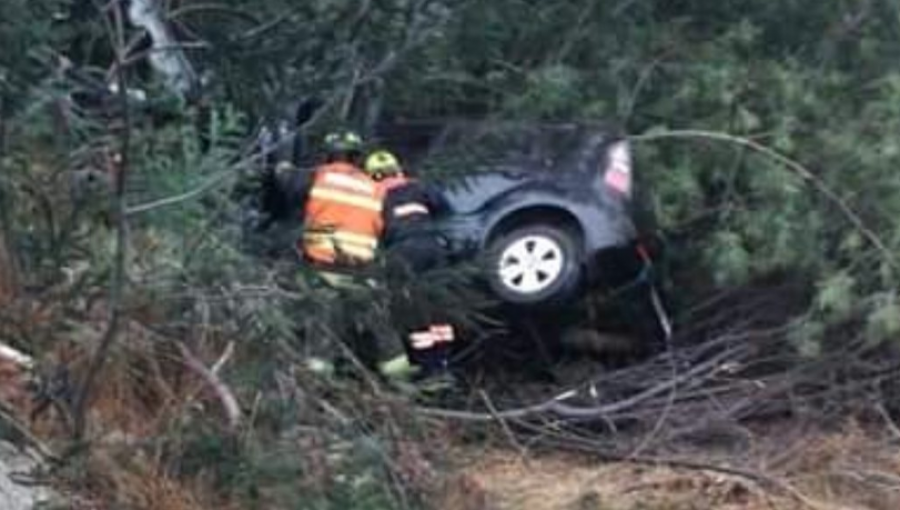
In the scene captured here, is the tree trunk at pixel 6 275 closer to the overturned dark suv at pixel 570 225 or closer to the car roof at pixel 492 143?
the car roof at pixel 492 143

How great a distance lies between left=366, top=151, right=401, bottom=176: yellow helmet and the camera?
8.20 m

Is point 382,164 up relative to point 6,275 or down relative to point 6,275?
up

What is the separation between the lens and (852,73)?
1111 cm

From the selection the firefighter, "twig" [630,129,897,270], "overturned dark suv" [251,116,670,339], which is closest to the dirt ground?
the firefighter

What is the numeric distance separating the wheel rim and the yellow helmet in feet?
5.41

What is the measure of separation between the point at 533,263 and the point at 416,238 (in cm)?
300

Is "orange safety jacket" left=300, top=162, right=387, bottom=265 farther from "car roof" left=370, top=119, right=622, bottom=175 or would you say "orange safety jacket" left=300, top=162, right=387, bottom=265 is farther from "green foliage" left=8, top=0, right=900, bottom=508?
"car roof" left=370, top=119, right=622, bottom=175

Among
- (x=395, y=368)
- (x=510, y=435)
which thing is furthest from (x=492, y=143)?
(x=510, y=435)

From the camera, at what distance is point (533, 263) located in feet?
34.2

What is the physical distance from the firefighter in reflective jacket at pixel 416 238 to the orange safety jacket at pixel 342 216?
0.06 m

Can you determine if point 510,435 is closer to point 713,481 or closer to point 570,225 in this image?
point 713,481

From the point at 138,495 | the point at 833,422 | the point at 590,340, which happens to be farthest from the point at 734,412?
the point at 138,495

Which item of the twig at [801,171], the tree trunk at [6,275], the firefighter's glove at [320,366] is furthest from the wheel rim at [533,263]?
the tree trunk at [6,275]

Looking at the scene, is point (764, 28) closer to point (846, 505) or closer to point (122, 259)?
point (846, 505)
